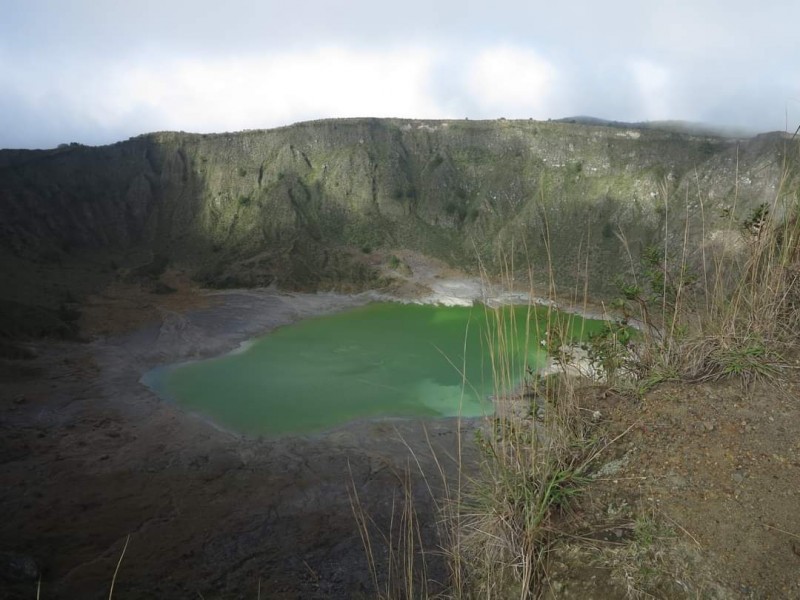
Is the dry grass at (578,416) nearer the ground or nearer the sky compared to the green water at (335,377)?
nearer the sky

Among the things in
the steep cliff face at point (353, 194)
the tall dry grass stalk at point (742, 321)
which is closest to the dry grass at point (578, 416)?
the tall dry grass stalk at point (742, 321)

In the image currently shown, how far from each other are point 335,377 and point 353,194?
62.3 feet

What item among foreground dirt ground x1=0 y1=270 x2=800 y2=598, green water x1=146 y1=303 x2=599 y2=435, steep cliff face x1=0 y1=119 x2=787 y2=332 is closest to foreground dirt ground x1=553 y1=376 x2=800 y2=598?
foreground dirt ground x1=0 y1=270 x2=800 y2=598

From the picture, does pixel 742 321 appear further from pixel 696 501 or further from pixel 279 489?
pixel 279 489

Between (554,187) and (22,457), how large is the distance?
2725 centimetres

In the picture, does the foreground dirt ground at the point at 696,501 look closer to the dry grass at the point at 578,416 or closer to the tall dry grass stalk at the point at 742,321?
the dry grass at the point at 578,416

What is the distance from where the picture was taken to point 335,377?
52.2ft

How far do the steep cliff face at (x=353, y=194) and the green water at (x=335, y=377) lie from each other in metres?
6.81

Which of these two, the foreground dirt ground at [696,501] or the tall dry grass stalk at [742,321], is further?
the tall dry grass stalk at [742,321]

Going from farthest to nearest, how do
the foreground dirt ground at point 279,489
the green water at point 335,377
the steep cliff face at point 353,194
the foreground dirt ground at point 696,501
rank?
→ the steep cliff face at point 353,194, the green water at point 335,377, the foreground dirt ground at point 279,489, the foreground dirt ground at point 696,501

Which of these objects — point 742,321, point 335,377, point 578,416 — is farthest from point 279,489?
point 742,321

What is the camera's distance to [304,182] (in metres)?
33.2

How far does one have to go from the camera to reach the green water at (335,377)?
13.4m

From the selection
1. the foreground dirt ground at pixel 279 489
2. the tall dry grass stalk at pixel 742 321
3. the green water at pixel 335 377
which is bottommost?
the green water at pixel 335 377
